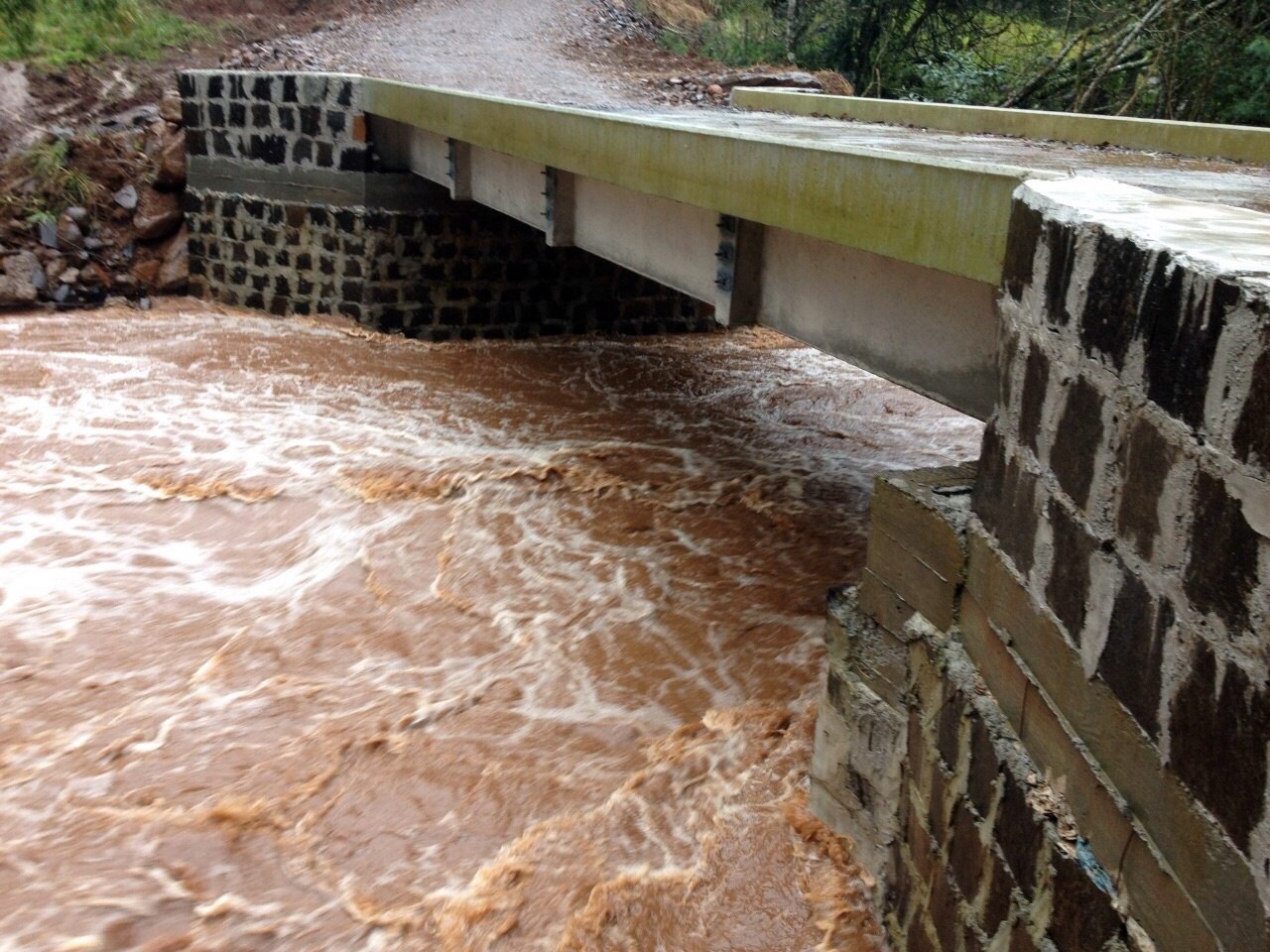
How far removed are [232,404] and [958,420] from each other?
5880 millimetres

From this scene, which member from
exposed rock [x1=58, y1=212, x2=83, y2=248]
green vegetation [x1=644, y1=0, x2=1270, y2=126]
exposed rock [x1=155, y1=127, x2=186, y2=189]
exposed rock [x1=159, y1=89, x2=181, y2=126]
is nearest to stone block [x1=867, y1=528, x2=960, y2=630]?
green vegetation [x1=644, y1=0, x2=1270, y2=126]

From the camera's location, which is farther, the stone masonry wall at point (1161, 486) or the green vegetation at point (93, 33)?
the green vegetation at point (93, 33)

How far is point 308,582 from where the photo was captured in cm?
650

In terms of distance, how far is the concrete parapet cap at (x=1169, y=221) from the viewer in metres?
1.95

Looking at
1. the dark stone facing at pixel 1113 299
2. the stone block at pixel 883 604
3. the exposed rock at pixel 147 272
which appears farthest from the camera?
the exposed rock at pixel 147 272

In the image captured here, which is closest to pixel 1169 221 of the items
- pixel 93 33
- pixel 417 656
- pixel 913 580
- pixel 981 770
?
pixel 981 770

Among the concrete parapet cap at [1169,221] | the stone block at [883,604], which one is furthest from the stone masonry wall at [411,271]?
the concrete parapet cap at [1169,221]

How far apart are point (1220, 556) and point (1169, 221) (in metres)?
0.86

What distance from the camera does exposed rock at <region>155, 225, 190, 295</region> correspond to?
12703mm

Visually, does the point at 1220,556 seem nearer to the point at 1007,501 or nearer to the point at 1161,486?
the point at 1161,486

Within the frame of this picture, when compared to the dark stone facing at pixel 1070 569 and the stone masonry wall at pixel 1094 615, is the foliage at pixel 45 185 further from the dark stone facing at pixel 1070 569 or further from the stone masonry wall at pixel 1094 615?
the dark stone facing at pixel 1070 569

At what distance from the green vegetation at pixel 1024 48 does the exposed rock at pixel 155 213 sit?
7.07 meters

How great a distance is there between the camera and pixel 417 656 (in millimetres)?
5770

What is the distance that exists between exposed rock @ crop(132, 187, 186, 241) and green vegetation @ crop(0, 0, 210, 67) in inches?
95.4
